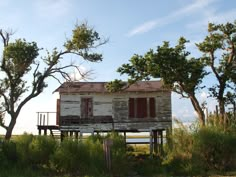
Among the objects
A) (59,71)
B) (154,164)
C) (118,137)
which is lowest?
(154,164)

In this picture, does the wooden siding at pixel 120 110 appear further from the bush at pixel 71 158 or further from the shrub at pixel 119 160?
the bush at pixel 71 158

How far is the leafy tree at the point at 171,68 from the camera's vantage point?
27.9 meters

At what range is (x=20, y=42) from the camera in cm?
3189

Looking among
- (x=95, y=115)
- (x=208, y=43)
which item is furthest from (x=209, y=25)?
(x=95, y=115)

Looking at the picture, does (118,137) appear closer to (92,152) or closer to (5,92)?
(92,152)

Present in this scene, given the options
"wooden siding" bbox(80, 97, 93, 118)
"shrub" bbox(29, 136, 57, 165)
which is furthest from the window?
"shrub" bbox(29, 136, 57, 165)

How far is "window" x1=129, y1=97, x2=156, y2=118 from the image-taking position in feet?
100

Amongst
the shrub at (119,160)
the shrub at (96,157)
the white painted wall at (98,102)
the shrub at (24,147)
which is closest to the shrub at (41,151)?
the shrub at (24,147)

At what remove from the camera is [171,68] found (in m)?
28.1

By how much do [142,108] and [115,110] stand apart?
1988mm

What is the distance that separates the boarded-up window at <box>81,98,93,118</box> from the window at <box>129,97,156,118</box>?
2.93 meters

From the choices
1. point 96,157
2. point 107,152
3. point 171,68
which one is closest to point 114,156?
point 107,152

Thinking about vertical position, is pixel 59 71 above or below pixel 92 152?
above

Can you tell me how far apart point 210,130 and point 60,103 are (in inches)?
536
